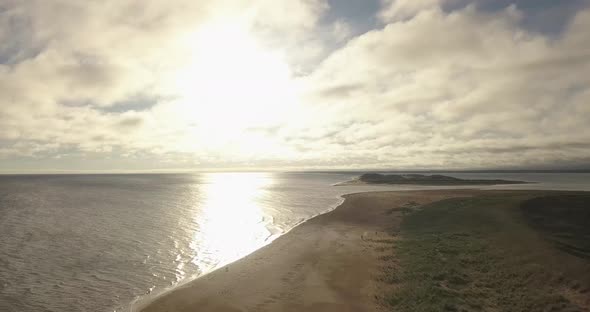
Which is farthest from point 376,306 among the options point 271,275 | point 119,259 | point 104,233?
point 104,233

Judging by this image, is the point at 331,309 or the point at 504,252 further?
the point at 504,252

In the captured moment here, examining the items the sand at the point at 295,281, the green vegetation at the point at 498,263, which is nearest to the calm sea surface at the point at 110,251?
the sand at the point at 295,281

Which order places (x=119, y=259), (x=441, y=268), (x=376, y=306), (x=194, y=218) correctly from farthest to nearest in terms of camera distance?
(x=194, y=218) → (x=119, y=259) → (x=441, y=268) → (x=376, y=306)

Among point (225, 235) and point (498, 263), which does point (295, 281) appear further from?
point (225, 235)

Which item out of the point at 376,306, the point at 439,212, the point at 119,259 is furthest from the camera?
the point at 439,212

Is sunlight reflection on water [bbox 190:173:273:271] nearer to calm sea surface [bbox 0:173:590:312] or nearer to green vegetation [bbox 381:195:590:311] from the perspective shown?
calm sea surface [bbox 0:173:590:312]

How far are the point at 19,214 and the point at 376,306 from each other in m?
62.9

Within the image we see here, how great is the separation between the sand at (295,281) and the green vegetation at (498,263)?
2.05 m

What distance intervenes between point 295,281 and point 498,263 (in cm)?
1369

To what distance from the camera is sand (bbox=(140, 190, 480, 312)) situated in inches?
712

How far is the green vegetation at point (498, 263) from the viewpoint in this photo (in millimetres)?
15922

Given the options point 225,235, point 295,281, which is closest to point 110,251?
point 225,235

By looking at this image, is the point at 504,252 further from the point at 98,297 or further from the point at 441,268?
the point at 98,297

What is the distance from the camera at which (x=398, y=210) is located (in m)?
50.8
